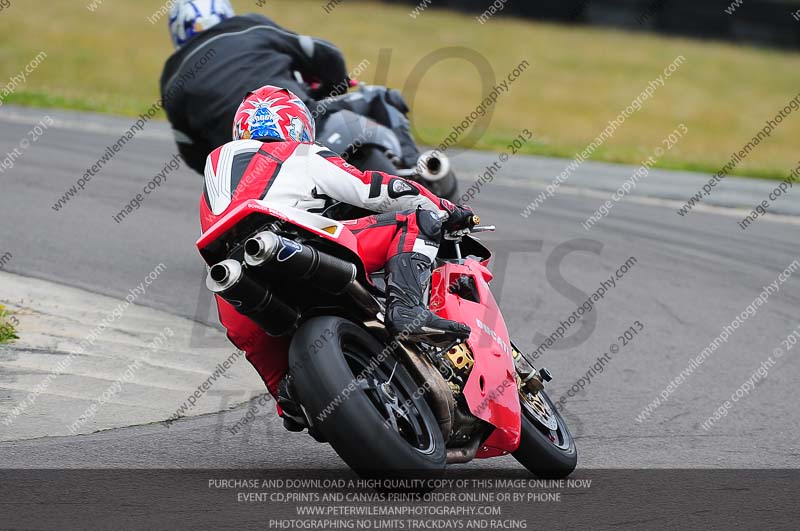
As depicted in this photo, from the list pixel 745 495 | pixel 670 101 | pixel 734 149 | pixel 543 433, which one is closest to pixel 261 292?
pixel 543 433

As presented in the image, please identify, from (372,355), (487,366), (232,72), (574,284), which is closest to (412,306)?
(372,355)

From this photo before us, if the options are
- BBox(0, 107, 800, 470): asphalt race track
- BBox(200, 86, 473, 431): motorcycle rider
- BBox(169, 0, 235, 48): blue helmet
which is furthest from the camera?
BBox(169, 0, 235, 48): blue helmet

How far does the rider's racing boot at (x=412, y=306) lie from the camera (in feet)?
14.3

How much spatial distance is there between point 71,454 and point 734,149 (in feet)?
63.2

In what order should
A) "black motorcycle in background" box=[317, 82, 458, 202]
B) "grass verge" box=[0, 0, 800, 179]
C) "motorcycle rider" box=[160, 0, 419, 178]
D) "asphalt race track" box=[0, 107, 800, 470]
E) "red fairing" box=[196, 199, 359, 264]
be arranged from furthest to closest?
"grass verge" box=[0, 0, 800, 179] → "motorcycle rider" box=[160, 0, 419, 178] → "black motorcycle in background" box=[317, 82, 458, 202] → "asphalt race track" box=[0, 107, 800, 470] → "red fairing" box=[196, 199, 359, 264]

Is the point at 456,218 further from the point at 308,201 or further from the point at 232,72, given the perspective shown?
the point at 232,72

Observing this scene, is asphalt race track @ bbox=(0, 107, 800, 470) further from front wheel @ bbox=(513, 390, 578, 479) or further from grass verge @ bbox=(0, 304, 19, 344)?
grass verge @ bbox=(0, 304, 19, 344)

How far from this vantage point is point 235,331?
4641 mm

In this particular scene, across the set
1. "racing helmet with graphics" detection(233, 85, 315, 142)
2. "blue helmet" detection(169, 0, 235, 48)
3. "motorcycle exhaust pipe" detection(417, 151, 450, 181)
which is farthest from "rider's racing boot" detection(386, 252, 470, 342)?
"blue helmet" detection(169, 0, 235, 48)

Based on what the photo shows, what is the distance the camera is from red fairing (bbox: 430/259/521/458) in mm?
4641

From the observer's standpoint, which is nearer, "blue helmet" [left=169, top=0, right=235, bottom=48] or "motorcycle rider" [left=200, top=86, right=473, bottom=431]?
"motorcycle rider" [left=200, top=86, right=473, bottom=431]

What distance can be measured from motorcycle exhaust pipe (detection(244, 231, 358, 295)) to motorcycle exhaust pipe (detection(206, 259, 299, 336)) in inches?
2.7

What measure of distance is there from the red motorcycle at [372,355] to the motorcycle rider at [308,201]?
121 mm

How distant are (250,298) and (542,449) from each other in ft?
4.70
